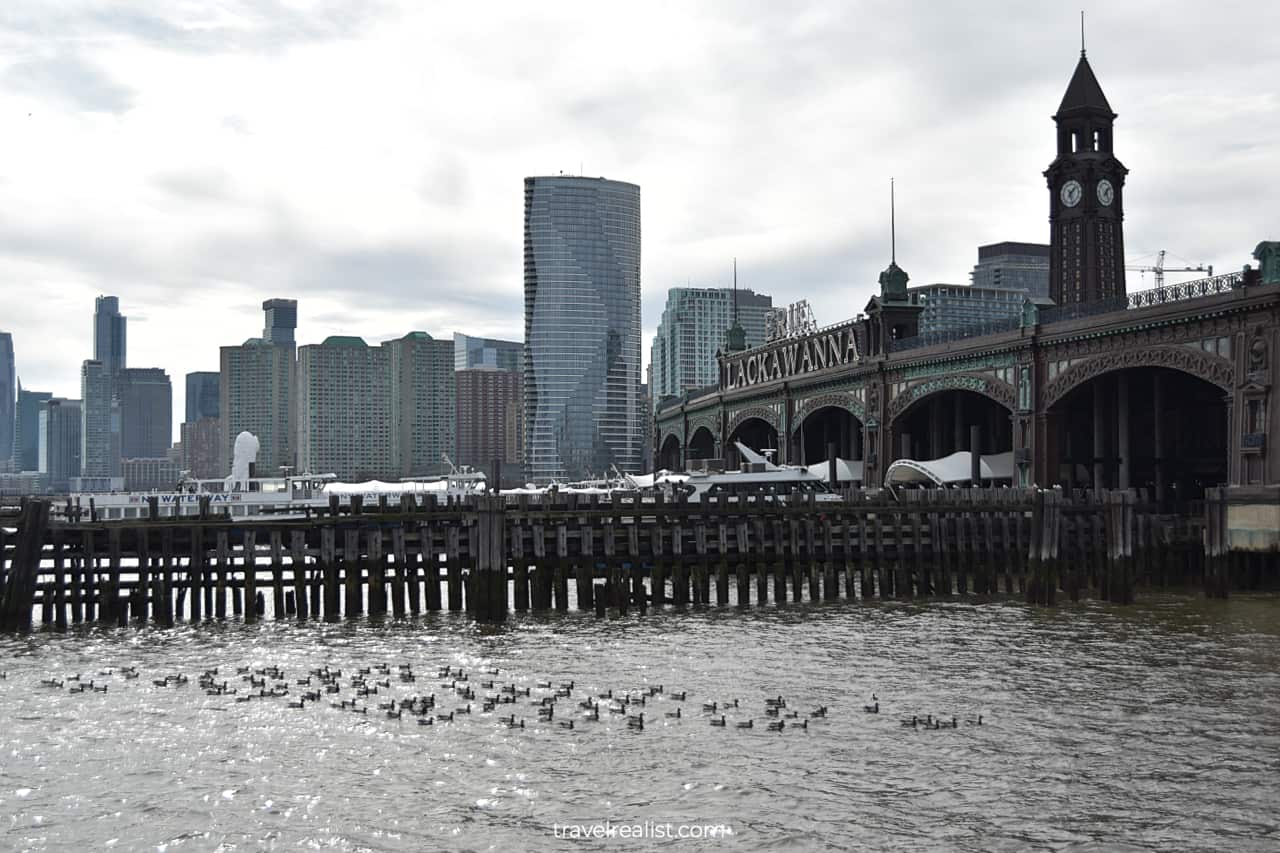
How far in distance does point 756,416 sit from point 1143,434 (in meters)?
41.4

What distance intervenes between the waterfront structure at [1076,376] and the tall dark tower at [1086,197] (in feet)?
0.58

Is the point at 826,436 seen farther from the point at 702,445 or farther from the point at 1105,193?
the point at 702,445

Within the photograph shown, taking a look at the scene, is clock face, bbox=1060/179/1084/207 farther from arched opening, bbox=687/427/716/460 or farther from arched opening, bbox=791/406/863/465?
arched opening, bbox=687/427/716/460

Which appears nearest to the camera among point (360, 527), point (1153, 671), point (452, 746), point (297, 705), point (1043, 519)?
point (452, 746)

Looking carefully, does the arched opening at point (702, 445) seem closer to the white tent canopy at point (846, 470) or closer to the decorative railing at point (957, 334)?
the white tent canopy at point (846, 470)

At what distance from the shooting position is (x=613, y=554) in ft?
164

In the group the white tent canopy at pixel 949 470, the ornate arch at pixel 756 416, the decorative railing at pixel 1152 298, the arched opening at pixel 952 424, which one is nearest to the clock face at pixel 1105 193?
the arched opening at pixel 952 424

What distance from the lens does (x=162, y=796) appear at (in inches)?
920

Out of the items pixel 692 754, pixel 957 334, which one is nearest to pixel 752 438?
pixel 957 334

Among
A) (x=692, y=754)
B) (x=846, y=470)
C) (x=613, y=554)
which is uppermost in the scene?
(x=846, y=470)

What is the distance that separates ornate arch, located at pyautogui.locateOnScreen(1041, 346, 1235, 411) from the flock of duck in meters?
39.5

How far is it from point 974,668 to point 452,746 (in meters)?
16.1

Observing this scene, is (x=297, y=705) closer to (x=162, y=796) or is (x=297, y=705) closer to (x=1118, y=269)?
(x=162, y=796)

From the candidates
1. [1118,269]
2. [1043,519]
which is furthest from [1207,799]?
[1118,269]
